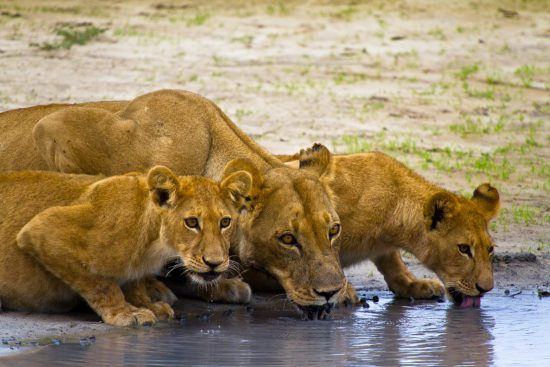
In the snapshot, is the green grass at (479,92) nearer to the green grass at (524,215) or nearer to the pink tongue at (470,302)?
the green grass at (524,215)

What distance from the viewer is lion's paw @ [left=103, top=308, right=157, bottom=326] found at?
8.25m

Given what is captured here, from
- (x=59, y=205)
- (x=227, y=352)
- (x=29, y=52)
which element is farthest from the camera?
(x=29, y=52)

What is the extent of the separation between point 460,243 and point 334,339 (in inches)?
50.8

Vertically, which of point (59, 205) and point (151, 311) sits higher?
point (59, 205)

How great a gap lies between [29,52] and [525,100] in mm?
5456

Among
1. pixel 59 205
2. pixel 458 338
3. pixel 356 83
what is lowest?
pixel 458 338

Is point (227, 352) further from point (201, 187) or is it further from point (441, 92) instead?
point (441, 92)

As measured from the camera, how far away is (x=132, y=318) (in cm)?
830

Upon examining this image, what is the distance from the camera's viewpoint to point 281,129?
13352mm

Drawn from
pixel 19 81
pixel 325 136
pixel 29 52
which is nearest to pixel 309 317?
pixel 325 136

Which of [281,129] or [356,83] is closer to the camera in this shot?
[281,129]

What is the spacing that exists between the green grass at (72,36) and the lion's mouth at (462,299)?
6.93 metres

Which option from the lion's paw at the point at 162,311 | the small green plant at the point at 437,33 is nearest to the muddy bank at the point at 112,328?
the lion's paw at the point at 162,311

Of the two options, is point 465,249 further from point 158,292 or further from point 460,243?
point 158,292
